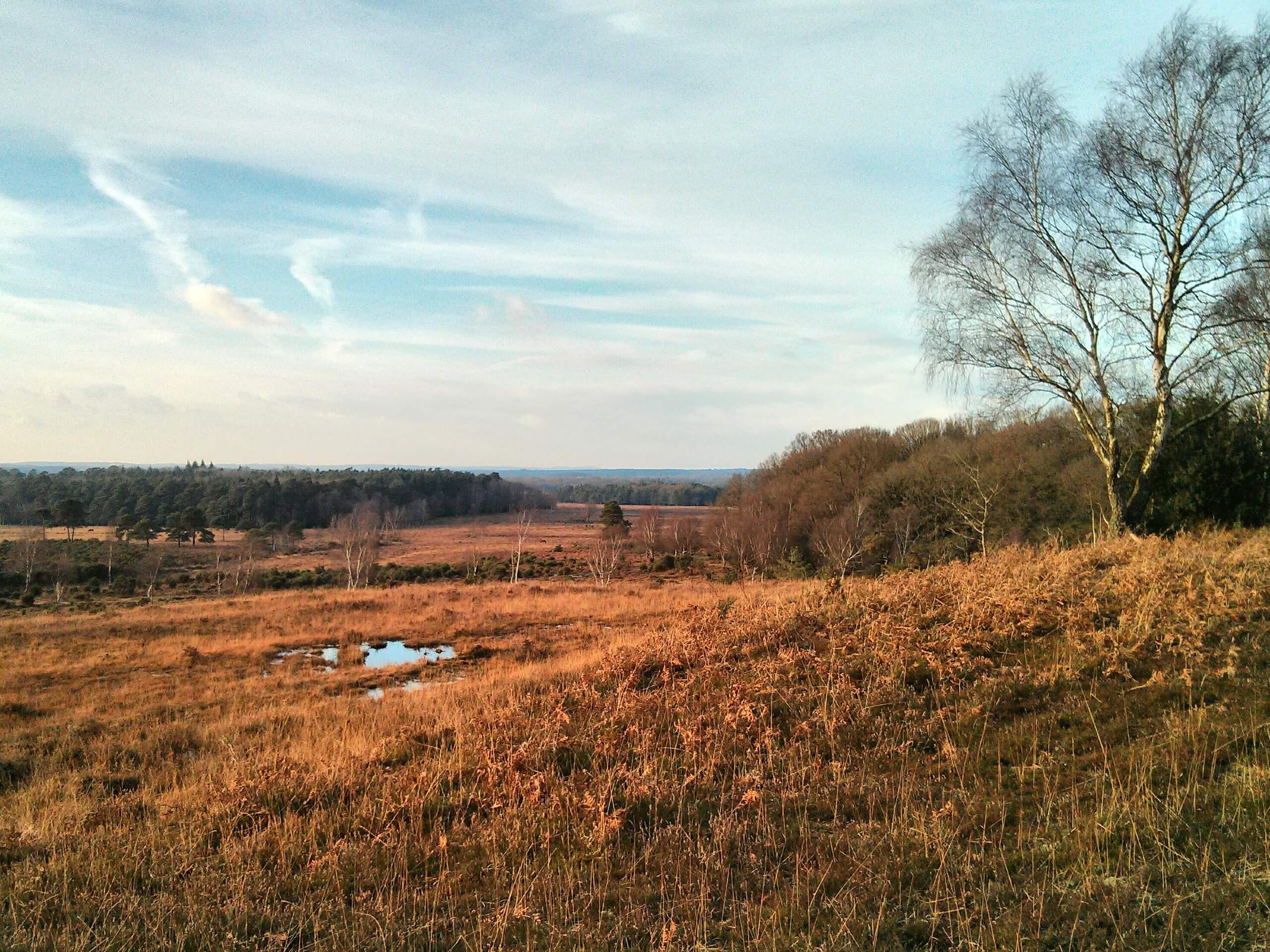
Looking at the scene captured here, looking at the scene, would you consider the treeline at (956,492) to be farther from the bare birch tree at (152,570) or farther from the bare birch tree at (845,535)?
the bare birch tree at (152,570)

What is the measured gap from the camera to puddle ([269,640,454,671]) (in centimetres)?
2095

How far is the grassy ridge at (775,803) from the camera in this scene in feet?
12.0

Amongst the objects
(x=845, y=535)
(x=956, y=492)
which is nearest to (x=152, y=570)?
(x=845, y=535)

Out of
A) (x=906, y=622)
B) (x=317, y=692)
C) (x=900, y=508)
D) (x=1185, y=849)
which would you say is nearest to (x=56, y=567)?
(x=317, y=692)

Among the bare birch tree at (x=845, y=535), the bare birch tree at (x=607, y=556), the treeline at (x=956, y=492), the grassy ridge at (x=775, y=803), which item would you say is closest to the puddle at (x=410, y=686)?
the grassy ridge at (x=775, y=803)

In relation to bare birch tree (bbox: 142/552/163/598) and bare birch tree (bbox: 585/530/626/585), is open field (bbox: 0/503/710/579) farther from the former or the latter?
bare birch tree (bbox: 585/530/626/585)

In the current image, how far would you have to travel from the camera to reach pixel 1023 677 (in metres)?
6.63

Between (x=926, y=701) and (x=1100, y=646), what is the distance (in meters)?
1.90

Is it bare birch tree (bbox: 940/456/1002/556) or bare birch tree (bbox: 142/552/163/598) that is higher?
bare birch tree (bbox: 940/456/1002/556)

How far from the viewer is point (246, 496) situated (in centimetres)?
9800

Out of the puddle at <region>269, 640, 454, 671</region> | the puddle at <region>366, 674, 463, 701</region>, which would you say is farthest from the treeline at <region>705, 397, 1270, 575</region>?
the puddle at <region>269, 640, 454, 671</region>

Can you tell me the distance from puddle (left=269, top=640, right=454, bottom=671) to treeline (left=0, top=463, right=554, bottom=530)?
208ft

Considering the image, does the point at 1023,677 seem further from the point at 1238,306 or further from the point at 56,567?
the point at 56,567

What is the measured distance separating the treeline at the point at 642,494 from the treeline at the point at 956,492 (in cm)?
8244
